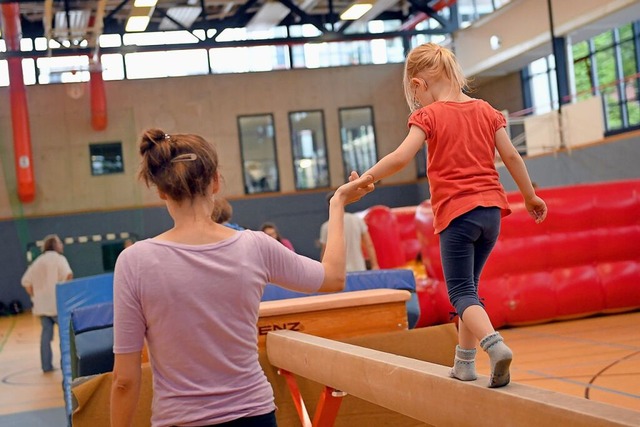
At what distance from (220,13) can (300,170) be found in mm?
4329

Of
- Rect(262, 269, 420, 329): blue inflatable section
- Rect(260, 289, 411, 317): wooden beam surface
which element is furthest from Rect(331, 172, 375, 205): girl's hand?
Rect(262, 269, 420, 329): blue inflatable section

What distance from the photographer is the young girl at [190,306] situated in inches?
75.7

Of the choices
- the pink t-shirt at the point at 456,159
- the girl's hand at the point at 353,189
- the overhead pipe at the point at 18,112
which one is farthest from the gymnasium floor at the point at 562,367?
the overhead pipe at the point at 18,112

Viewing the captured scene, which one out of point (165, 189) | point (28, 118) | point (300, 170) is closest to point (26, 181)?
point (28, 118)

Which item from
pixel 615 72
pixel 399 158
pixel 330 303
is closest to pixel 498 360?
pixel 399 158

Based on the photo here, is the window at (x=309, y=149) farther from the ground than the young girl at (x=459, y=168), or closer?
farther from the ground

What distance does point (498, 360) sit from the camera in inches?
98.4

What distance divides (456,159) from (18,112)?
11.7 metres

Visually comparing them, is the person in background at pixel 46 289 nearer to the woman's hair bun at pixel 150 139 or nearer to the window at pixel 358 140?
the woman's hair bun at pixel 150 139

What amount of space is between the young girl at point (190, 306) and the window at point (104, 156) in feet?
30.1

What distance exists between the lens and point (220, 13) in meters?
21.1

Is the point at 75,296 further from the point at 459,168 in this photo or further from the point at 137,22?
the point at 137,22

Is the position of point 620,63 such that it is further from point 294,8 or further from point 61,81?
point 61,81

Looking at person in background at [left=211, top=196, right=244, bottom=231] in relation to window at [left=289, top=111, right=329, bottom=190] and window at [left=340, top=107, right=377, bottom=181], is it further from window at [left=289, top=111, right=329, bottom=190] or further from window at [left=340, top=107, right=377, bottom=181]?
window at [left=340, top=107, right=377, bottom=181]
